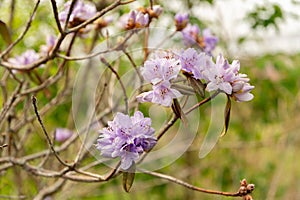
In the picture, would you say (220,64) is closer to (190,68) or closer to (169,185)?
(190,68)

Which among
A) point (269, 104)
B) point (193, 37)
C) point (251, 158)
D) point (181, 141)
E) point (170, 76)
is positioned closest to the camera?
point (170, 76)

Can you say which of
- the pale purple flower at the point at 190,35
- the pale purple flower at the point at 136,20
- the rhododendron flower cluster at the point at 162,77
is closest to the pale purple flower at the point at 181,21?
the pale purple flower at the point at 190,35

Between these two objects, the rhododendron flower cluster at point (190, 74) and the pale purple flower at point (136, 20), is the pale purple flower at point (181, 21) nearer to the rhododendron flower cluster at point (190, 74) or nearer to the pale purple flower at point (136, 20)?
the pale purple flower at point (136, 20)

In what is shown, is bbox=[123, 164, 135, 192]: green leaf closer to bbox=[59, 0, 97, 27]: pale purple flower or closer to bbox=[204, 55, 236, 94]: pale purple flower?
bbox=[204, 55, 236, 94]: pale purple flower

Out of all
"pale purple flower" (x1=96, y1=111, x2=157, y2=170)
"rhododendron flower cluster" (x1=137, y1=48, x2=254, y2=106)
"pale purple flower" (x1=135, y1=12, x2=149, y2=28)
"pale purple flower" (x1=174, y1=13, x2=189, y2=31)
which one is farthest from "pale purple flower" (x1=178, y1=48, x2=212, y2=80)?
"pale purple flower" (x1=174, y1=13, x2=189, y2=31)

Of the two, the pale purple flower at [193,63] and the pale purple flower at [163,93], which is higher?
the pale purple flower at [193,63]

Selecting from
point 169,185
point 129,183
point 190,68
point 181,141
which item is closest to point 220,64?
point 190,68
